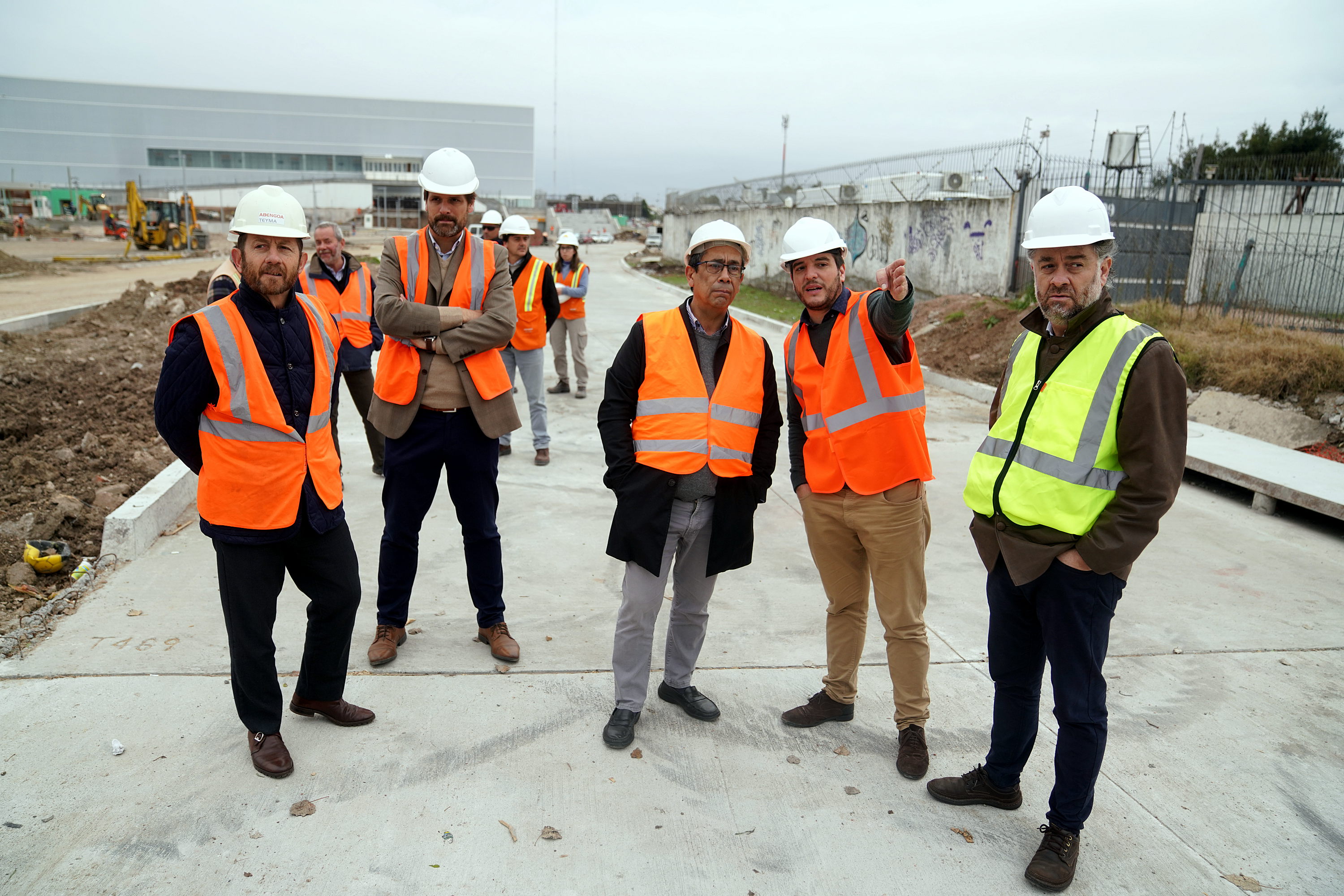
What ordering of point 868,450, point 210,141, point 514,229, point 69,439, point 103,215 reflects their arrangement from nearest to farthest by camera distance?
point 868,450 < point 69,439 < point 514,229 < point 103,215 < point 210,141

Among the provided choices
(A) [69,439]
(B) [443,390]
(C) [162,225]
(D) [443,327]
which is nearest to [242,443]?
(B) [443,390]

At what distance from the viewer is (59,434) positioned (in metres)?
6.83

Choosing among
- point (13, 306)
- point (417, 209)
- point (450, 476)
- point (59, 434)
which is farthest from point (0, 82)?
point (450, 476)

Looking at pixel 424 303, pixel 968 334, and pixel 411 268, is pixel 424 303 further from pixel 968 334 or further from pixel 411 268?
pixel 968 334

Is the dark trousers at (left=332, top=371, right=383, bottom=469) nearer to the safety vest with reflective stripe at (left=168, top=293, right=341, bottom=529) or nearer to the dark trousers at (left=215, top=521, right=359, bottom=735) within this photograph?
the dark trousers at (left=215, top=521, right=359, bottom=735)

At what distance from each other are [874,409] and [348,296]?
190 inches

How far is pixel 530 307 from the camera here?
24.9 ft

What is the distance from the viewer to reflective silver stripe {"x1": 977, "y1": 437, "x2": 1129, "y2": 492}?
2.55 meters

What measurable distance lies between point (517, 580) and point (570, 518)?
1.15m

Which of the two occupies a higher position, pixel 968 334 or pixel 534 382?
pixel 968 334

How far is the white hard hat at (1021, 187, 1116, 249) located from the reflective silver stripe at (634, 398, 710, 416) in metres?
1.28

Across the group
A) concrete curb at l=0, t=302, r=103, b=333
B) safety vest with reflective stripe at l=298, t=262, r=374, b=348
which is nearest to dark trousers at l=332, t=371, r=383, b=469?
safety vest with reflective stripe at l=298, t=262, r=374, b=348

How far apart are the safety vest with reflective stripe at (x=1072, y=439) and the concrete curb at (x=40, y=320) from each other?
1360 cm

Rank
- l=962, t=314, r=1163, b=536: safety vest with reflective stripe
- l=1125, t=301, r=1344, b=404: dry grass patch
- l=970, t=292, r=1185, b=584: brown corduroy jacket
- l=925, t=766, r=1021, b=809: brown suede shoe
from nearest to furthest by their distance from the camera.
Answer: l=970, t=292, r=1185, b=584: brown corduroy jacket, l=962, t=314, r=1163, b=536: safety vest with reflective stripe, l=925, t=766, r=1021, b=809: brown suede shoe, l=1125, t=301, r=1344, b=404: dry grass patch
